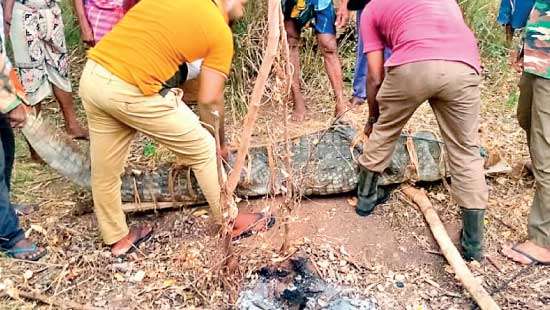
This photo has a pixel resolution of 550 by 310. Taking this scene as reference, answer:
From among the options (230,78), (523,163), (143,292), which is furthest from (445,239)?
(230,78)

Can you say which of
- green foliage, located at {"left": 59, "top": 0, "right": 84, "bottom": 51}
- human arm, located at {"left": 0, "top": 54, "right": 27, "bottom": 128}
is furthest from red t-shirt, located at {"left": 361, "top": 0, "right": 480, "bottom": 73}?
green foliage, located at {"left": 59, "top": 0, "right": 84, "bottom": 51}

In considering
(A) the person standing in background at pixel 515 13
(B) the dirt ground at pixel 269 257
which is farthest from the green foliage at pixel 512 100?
(B) the dirt ground at pixel 269 257

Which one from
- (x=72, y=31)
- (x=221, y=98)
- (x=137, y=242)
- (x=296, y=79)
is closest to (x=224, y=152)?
(x=221, y=98)

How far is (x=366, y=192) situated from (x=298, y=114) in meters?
1.30

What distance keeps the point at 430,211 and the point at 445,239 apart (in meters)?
0.27

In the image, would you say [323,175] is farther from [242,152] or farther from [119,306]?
[119,306]

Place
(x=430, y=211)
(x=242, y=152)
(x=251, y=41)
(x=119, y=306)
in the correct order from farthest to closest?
(x=251, y=41), (x=430, y=211), (x=119, y=306), (x=242, y=152)

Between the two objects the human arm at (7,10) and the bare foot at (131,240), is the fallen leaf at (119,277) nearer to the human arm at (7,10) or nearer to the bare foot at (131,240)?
the bare foot at (131,240)

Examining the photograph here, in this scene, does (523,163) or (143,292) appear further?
(523,163)

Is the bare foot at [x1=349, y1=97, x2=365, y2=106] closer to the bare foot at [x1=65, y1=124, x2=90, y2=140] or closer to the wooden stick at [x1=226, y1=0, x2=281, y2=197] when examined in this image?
the bare foot at [x1=65, y1=124, x2=90, y2=140]

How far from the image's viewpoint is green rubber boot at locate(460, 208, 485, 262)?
134 inches

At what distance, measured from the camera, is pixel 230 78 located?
5.24 m

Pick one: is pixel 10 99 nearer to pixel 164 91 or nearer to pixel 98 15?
pixel 164 91

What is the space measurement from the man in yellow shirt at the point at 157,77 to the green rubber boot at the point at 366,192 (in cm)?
101
